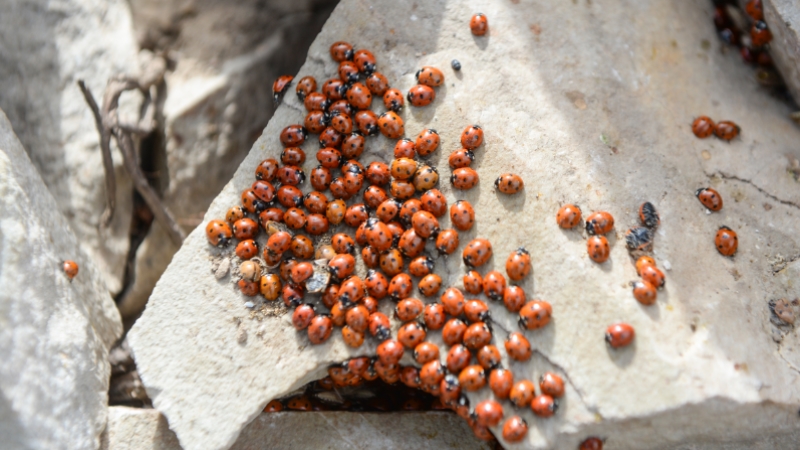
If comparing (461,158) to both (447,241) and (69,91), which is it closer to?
(447,241)

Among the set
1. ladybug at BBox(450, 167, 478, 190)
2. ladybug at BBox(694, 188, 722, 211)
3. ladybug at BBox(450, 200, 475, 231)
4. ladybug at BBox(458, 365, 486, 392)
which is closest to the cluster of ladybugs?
ladybug at BBox(694, 188, 722, 211)

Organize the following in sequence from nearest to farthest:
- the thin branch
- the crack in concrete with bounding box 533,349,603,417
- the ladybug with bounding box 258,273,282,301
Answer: the crack in concrete with bounding box 533,349,603,417 → the ladybug with bounding box 258,273,282,301 → the thin branch

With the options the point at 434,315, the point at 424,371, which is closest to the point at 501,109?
the point at 434,315

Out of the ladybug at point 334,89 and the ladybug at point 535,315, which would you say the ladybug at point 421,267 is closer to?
the ladybug at point 535,315

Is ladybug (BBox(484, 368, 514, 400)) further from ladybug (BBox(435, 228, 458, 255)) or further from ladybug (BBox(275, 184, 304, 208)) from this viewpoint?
ladybug (BBox(275, 184, 304, 208))

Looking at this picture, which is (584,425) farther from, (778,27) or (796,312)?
(778,27)
